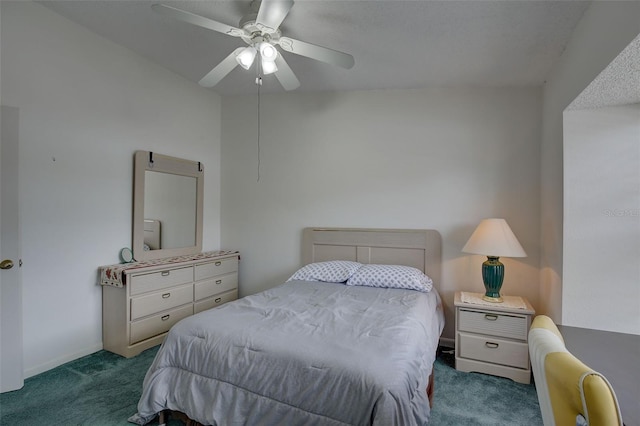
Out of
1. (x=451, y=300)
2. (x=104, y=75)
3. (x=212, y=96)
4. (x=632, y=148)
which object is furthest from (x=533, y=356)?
(x=212, y=96)

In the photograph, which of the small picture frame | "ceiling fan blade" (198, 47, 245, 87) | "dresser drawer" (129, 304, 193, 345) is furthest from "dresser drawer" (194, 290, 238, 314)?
"ceiling fan blade" (198, 47, 245, 87)

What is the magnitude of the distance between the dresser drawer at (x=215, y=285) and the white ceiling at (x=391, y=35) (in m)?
2.24

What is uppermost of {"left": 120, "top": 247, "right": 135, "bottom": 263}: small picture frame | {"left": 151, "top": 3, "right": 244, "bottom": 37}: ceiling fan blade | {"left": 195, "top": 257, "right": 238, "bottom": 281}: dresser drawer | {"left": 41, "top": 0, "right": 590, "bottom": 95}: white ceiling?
{"left": 41, "top": 0, "right": 590, "bottom": 95}: white ceiling

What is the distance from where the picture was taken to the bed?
136cm

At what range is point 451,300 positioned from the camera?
→ 10.3 ft

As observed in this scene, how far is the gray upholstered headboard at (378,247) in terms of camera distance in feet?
10.3

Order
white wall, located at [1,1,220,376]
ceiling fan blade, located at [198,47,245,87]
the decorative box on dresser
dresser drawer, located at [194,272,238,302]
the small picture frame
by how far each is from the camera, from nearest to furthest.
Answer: ceiling fan blade, located at [198,47,245,87], white wall, located at [1,1,220,376], the decorative box on dresser, the small picture frame, dresser drawer, located at [194,272,238,302]

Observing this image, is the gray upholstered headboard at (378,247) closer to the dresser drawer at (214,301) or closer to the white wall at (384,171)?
the white wall at (384,171)

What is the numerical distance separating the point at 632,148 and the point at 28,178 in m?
4.13

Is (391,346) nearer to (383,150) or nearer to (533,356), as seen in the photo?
(533,356)

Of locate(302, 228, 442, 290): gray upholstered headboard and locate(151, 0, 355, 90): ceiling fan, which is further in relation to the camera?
locate(302, 228, 442, 290): gray upholstered headboard

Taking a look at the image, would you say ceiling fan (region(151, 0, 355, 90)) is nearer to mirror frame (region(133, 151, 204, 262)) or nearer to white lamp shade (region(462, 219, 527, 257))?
mirror frame (region(133, 151, 204, 262))

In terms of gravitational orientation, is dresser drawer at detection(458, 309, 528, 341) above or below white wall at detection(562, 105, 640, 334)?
below

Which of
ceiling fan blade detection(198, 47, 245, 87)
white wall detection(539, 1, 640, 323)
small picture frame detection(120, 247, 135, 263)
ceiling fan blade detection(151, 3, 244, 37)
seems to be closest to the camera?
white wall detection(539, 1, 640, 323)
